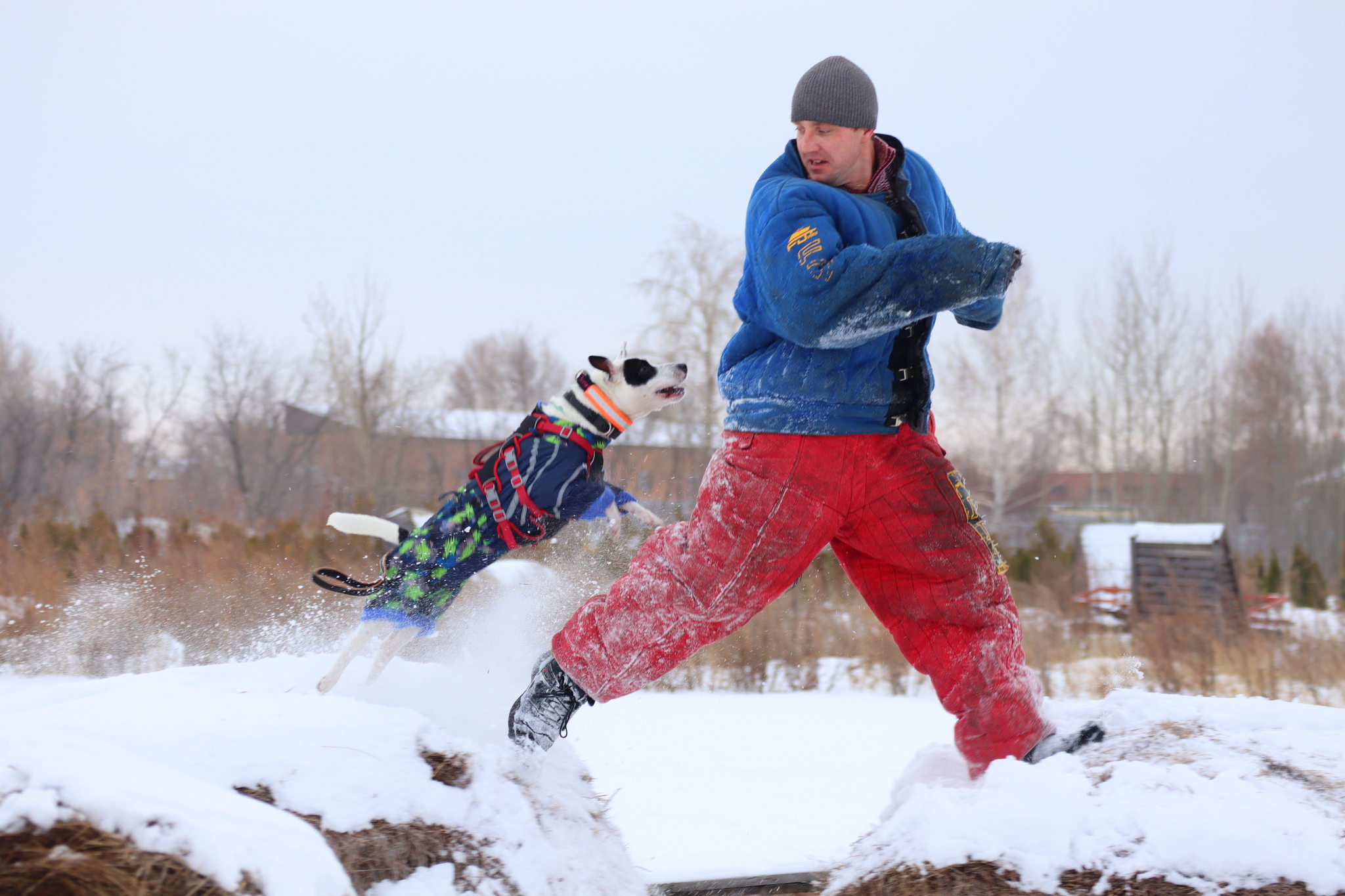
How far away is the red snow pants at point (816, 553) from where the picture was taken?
6.61ft

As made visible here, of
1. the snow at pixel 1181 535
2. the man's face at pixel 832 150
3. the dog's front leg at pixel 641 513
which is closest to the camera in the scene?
the man's face at pixel 832 150

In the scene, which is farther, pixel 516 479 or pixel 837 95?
pixel 516 479

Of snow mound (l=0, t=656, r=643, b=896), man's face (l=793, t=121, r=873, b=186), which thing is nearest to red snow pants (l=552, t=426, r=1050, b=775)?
snow mound (l=0, t=656, r=643, b=896)

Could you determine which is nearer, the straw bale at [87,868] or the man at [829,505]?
the straw bale at [87,868]

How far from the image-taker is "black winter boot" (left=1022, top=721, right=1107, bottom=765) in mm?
2164

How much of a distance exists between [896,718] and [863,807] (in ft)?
7.00

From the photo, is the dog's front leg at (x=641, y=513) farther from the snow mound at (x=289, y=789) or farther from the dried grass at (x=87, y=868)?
the dried grass at (x=87, y=868)

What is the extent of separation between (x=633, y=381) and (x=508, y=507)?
70 cm

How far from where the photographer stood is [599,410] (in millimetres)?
3451

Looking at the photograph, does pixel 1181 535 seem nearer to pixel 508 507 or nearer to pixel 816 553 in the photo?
pixel 508 507

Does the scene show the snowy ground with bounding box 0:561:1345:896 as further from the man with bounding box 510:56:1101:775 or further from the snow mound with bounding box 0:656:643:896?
the man with bounding box 510:56:1101:775

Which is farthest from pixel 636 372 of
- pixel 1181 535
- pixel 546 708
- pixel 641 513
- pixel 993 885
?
pixel 1181 535

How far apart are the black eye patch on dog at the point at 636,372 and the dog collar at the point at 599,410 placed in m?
0.12

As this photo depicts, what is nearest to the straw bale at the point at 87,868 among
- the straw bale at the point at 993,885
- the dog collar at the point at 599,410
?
the straw bale at the point at 993,885
